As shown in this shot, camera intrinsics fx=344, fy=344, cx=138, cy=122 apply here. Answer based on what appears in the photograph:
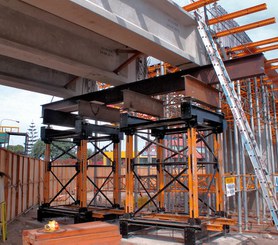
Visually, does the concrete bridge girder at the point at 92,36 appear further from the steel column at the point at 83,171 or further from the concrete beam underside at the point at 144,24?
the steel column at the point at 83,171

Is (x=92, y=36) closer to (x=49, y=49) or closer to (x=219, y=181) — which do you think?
(x=49, y=49)

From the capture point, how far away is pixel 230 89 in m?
8.89

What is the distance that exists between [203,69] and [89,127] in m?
4.82

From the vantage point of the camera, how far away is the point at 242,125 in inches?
341

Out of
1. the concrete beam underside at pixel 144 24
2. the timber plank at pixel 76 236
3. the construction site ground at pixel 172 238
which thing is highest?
the concrete beam underside at pixel 144 24

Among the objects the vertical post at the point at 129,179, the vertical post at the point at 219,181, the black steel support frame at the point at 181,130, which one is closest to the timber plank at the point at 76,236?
the black steel support frame at the point at 181,130

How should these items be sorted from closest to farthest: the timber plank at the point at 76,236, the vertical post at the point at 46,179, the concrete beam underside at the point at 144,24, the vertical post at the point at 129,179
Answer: the timber plank at the point at 76,236 < the concrete beam underside at the point at 144,24 < the vertical post at the point at 129,179 < the vertical post at the point at 46,179

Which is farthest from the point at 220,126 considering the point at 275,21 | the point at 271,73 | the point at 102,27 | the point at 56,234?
the point at 271,73

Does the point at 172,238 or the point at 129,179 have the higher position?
the point at 129,179

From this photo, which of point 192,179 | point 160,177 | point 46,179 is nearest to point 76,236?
point 192,179

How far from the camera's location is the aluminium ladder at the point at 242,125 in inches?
312

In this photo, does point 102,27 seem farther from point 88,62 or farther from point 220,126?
point 220,126

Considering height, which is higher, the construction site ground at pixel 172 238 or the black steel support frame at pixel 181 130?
the black steel support frame at pixel 181 130

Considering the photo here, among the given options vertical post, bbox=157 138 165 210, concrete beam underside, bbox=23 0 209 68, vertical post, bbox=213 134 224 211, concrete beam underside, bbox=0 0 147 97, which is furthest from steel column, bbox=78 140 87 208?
concrete beam underside, bbox=23 0 209 68
